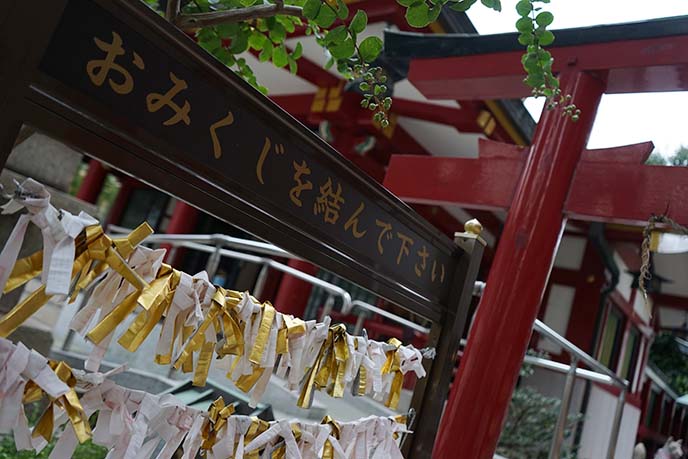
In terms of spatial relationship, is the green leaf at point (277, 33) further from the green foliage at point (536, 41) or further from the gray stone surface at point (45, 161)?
the gray stone surface at point (45, 161)

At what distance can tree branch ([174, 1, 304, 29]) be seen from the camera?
143cm

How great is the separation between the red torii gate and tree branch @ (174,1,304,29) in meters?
2.16

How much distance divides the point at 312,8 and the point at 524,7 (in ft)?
1.89

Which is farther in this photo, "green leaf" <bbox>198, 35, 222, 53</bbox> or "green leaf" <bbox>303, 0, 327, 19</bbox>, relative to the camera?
"green leaf" <bbox>198, 35, 222, 53</bbox>

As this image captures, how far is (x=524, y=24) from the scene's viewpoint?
1.55 metres

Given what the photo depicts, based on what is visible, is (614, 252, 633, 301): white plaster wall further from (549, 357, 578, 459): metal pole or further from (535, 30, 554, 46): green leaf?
(535, 30, 554, 46): green leaf

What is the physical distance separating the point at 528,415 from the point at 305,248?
554cm

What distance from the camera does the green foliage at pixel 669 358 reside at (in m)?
10.5

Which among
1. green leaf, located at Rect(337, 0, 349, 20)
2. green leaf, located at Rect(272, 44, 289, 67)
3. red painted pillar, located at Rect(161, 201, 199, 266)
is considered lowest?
green leaf, located at Rect(337, 0, 349, 20)

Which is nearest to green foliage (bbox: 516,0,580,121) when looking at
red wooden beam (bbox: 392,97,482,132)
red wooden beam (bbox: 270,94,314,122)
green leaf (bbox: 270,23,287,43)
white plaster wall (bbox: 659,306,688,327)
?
green leaf (bbox: 270,23,287,43)

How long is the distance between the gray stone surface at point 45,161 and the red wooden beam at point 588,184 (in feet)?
7.11

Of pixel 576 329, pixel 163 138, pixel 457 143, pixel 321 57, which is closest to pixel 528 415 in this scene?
pixel 576 329

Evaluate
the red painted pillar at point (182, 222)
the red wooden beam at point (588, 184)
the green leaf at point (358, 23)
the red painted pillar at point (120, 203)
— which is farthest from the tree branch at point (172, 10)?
the red painted pillar at point (120, 203)

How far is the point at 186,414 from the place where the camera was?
1193mm
